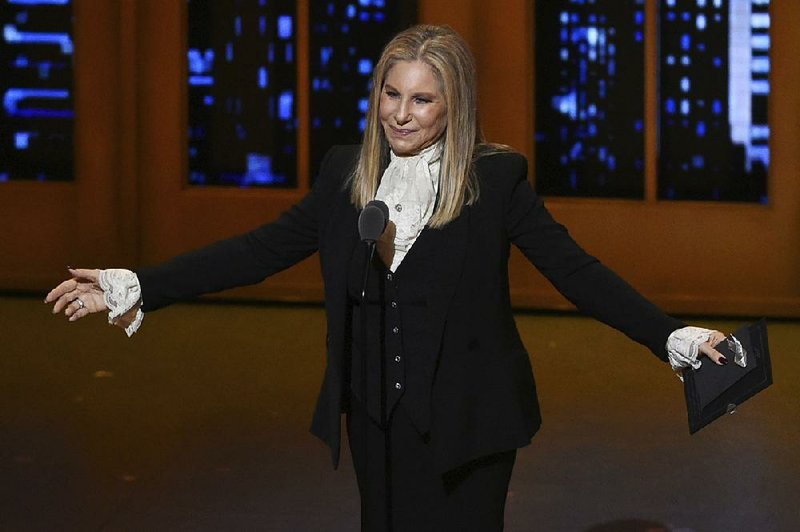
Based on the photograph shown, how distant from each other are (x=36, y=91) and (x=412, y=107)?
4312mm

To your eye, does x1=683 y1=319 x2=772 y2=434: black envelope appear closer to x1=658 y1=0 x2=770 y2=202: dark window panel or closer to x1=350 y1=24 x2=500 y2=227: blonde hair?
x1=350 y1=24 x2=500 y2=227: blonde hair

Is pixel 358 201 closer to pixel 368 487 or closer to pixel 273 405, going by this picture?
pixel 368 487

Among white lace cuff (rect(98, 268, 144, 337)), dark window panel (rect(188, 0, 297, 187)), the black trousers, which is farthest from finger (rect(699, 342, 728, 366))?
dark window panel (rect(188, 0, 297, 187))

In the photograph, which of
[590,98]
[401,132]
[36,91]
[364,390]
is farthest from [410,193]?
[36,91]

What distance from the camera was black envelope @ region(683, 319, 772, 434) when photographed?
7.20 feet

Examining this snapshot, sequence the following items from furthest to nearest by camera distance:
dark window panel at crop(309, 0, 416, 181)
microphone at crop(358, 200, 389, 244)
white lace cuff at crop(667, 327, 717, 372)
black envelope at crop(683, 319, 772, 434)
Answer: dark window panel at crop(309, 0, 416, 181)
white lace cuff at crop(667, 327, 717, 372)
black envelope at crop(683, 319, 772, 434)
microphone at crop(358, 200, 389, 244)

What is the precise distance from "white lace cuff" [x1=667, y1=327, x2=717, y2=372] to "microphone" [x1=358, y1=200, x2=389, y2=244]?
1.79ft

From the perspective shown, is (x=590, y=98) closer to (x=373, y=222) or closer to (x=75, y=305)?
(x=75, y=305)

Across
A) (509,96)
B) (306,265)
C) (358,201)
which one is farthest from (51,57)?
(358,201)

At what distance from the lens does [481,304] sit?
234cm

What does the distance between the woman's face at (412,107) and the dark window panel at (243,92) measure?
388 cm

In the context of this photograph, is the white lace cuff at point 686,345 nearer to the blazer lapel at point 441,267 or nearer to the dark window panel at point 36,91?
the blazer lapel at point 441,267

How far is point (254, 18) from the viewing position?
617cm

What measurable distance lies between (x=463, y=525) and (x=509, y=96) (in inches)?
149
